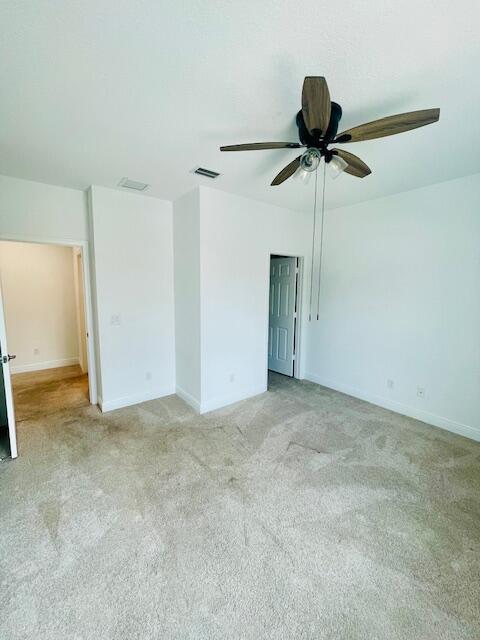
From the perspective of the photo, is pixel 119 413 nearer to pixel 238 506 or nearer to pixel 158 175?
pixel 238 506

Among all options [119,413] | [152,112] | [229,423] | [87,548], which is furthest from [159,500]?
[152,112]

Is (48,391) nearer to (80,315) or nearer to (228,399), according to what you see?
(80,315)

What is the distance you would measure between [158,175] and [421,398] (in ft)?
12.9

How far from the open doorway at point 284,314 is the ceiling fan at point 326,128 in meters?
2.52

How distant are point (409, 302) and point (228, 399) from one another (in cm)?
259

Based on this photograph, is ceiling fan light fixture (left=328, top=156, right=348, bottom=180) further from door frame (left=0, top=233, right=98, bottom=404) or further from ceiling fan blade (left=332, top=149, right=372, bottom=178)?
door frame (left=0, top=233, right=98, bottom=404)

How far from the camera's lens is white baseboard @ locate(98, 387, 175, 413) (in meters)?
Result: 3.45

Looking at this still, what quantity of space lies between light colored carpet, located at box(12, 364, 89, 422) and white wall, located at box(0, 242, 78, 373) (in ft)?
1.02

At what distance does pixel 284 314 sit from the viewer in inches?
186

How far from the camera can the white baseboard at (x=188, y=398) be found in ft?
11.4

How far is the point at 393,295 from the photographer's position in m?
3.50

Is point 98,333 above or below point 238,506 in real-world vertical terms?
above

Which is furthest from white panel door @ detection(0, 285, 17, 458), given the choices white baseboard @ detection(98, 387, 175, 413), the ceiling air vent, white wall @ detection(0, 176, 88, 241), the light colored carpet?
the ceiling air vent

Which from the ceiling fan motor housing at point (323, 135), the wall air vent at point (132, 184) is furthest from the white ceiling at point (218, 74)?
the wall air vent at point (132, 184)
